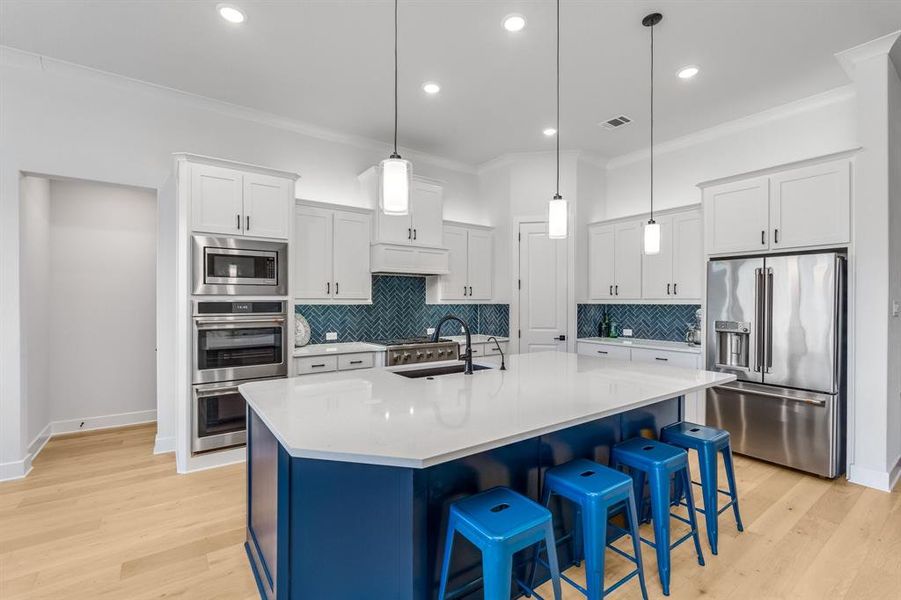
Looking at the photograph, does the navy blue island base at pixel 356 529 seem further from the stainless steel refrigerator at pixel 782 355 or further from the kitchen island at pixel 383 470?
the stainless steel refrigerator at pixel 782 355

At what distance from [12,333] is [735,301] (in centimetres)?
569

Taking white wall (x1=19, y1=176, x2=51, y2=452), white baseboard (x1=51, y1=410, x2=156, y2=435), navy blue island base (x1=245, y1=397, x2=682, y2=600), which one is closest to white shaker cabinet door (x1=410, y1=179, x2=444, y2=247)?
white wall (x1=19, y1=176, x2=51, y2=452)

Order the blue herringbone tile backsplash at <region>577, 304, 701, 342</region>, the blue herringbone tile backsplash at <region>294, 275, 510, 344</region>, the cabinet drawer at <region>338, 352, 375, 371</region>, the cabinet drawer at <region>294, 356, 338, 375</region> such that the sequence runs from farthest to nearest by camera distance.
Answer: the blue herringbone tile backsplash at <region>577, 304, 701, 342</region>
the blue herringbone tile backsplash at <region>294, 275, 510, 344</region>
the cabinet drawer at <region>338, 352, 375, 371</region>
the cabinet drawer at <region>294, 356, 338, 375</region>

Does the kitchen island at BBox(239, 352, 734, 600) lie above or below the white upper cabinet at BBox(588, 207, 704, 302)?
below

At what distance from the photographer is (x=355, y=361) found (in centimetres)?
407

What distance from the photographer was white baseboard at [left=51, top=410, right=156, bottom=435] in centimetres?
424

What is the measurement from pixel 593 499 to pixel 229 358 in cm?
299

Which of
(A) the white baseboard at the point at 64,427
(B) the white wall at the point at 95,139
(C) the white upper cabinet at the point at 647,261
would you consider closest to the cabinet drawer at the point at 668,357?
(C) the white upper cabinet at the point at 647,261

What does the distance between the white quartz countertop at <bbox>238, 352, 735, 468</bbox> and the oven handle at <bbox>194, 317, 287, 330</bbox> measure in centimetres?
143

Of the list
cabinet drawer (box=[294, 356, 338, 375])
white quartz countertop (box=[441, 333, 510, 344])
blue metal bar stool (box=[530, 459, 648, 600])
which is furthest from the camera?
white quartz countertop (box=[441, 333, 510, 344])

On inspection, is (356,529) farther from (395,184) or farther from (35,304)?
(35,304)

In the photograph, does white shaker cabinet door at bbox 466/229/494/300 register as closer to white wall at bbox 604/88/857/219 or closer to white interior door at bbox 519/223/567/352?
white interior door at bbox 519/223/567/352

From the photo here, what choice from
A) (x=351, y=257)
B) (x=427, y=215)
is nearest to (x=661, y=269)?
(x=427, y=215)

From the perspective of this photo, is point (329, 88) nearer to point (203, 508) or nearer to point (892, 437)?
point (203, 508)
